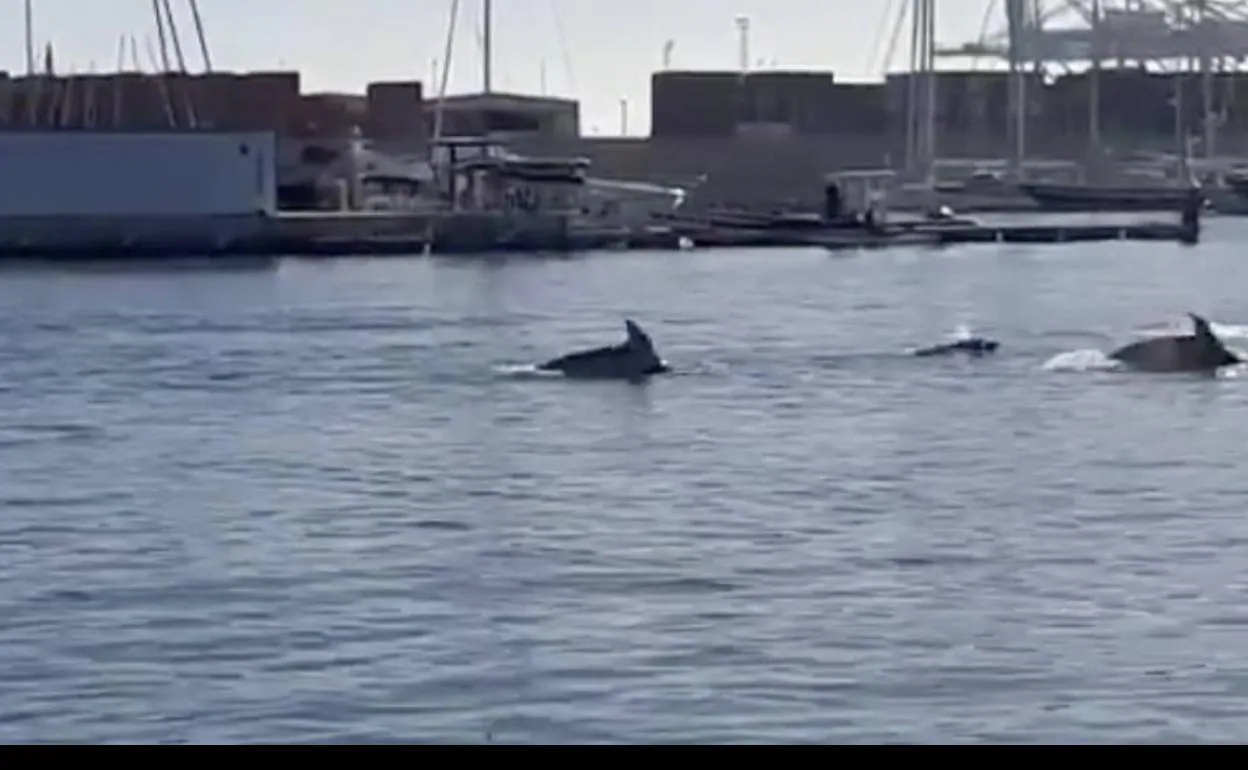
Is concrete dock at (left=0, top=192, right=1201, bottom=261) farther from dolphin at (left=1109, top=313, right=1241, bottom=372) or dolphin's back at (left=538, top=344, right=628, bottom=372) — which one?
dolphin at (left=1109, top=313, right=1241, bottom=372)

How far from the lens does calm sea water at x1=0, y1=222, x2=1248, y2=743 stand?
9.12m

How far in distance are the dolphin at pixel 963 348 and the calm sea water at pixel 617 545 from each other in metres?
0.57

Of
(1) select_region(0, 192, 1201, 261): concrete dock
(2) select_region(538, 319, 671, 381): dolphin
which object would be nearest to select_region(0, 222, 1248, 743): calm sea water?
(2) select_region(538, 319, 671, 381): dolphin

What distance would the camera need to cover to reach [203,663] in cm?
1004

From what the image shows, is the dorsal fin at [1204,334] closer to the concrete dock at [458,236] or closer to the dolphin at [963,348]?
the dolphin at [963,348]

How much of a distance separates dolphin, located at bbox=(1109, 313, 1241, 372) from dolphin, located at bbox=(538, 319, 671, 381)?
14.1 feet

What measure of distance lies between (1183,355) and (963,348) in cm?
404

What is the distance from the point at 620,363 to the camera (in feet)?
88.7

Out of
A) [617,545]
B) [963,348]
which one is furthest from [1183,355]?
[617,545]

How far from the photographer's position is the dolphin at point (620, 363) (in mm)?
26844

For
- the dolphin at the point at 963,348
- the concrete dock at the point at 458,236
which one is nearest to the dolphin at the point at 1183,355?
the dolphin at the point at 963,348

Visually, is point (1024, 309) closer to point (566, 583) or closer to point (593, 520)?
point (593, 520)
